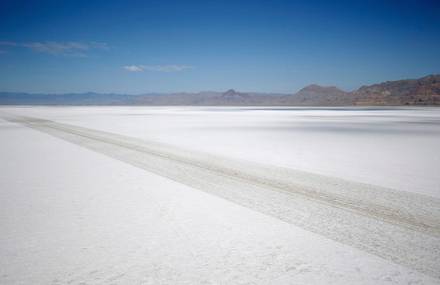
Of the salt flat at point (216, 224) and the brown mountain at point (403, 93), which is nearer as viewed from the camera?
the salt flat at point (216, 224)

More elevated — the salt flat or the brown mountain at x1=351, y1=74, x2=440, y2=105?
the brown mountain at x1=351, y1=74, x2=440, y2=105

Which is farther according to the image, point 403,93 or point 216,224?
point 403,93

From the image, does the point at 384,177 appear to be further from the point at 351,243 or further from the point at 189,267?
the point at 189,267

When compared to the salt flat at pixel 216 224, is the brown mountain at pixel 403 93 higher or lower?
higher

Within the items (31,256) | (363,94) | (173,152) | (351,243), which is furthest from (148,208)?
(363,94)

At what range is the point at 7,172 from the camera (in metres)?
8.70

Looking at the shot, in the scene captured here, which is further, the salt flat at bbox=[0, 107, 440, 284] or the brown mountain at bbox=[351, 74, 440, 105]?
the brown mountain at bbox=[351, 74, 440, 105]

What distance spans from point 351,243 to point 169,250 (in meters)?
2.13

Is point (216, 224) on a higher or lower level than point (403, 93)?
lower

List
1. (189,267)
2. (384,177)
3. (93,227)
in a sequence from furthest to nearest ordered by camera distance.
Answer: (384,177), (93,227), (189,267)

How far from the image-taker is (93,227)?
4.63 metres

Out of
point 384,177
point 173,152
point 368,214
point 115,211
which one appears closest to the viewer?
point 368,214

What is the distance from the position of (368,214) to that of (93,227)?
393cm

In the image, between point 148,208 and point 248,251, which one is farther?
point 148,208
